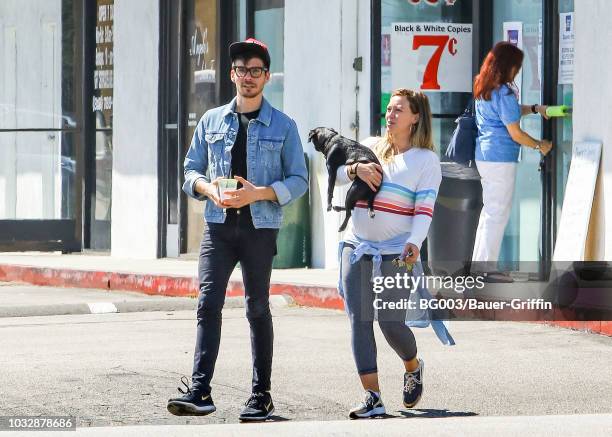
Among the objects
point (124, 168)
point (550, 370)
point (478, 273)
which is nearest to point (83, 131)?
point (124, 168)

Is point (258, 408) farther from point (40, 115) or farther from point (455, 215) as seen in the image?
point (40, 115)

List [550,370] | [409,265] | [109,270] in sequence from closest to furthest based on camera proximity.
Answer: [409,265] < [550,370] < [109,270]

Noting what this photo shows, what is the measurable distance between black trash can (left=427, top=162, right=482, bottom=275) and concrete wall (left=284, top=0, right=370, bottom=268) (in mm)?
2452

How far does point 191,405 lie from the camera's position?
782 centimetres

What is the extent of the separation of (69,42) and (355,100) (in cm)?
496

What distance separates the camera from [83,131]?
19016mm

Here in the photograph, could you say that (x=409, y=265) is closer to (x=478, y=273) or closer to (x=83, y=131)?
(x=478, y=273)

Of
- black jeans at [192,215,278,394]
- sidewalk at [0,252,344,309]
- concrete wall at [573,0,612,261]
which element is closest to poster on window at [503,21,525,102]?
concrete wall at [573,0,612,261]

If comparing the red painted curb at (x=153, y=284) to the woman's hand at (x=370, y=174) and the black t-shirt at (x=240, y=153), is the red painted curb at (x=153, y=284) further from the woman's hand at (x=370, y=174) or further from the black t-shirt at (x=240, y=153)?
the black t-shirt at (x=240, y=153)

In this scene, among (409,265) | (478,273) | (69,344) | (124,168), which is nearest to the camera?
(409,265)

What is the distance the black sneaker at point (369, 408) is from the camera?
7.94 meters

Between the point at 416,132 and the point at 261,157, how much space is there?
0.79 m

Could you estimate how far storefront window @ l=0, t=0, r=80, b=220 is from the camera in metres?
19.2

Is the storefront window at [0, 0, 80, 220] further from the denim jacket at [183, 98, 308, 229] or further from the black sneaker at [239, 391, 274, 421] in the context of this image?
the black sneaker at [239, 391, 274, 421]
